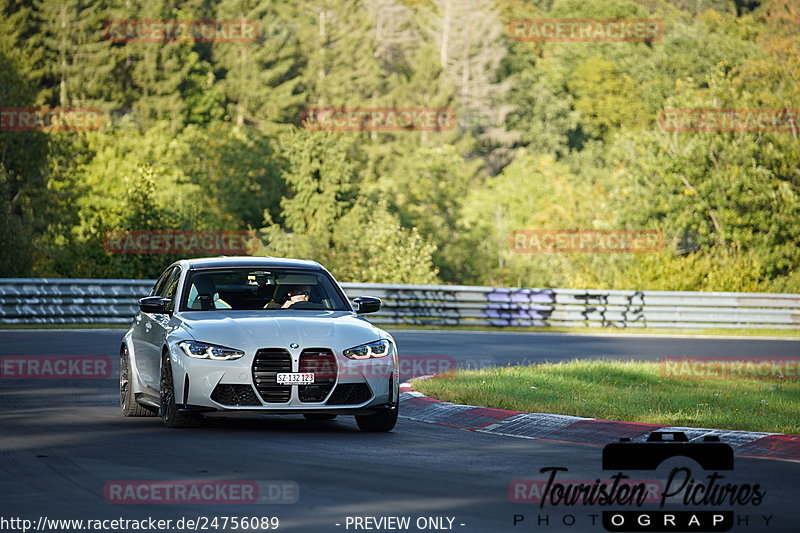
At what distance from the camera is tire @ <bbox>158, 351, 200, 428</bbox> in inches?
522

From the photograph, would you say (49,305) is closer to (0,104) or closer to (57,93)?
(0,104)

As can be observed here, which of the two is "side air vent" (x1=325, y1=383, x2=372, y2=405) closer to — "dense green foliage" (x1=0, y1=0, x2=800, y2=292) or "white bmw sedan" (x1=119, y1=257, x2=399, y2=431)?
"white bmw sedan" (x1=119, y1=257, x2=399, y2=431)

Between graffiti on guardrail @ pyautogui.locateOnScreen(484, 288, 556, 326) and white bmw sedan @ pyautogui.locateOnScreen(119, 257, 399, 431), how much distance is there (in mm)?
21989

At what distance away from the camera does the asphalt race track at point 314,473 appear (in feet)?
29.0

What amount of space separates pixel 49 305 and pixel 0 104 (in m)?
14.8

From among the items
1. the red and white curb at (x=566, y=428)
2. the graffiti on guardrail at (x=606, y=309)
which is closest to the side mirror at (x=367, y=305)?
the red and white curb at (x=566, y=428)

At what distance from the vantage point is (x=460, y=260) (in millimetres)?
69625

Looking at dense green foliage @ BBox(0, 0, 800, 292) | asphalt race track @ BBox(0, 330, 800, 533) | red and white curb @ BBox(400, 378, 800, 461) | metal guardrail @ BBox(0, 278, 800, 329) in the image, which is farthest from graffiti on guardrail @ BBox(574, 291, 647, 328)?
asphalt race track @ BBox(0, 330, 800, 533)

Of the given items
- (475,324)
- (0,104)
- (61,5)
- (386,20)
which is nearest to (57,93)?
(61,5)

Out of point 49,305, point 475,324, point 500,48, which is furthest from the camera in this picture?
point 500,48

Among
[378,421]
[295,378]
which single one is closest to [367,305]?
[378,421]

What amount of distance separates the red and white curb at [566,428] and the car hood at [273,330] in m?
1.66

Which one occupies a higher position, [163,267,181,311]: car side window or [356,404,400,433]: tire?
[163,267,181,311]: car side window

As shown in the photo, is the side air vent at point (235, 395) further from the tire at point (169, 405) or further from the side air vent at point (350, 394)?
the side air vent at point (350, 394)
